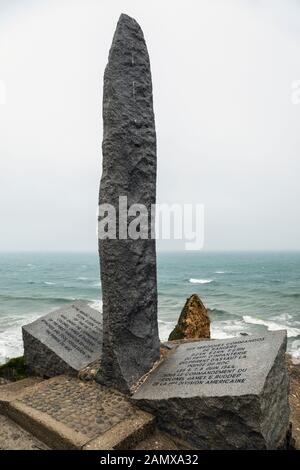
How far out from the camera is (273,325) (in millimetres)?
23656

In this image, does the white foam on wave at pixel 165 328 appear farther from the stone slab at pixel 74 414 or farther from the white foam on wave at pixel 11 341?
the stone slab at pixel 74 414

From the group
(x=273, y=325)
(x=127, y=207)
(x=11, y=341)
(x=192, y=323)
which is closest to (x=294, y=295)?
(x=273, y=325)

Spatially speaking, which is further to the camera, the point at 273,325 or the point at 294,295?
the point at 294,295

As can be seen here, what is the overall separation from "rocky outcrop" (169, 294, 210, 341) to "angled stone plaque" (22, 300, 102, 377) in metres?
2.39

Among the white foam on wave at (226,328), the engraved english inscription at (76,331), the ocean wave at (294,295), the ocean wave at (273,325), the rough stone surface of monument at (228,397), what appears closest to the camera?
the rough stone surface of monument at (228,397)

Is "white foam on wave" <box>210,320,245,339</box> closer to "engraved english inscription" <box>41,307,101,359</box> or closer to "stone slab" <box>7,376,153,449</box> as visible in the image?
"engraved english inscription" <box>41,307,101,359</box>

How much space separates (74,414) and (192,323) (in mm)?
4489

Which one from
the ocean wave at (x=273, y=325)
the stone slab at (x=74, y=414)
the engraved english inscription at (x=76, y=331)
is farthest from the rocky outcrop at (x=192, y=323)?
the ocean wave at (x=273, y=325)

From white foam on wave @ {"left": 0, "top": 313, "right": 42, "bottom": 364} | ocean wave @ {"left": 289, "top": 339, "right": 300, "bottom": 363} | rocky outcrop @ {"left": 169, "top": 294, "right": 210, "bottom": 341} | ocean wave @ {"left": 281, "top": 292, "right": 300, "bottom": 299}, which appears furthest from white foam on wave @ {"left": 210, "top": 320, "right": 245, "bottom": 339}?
ocean wave @ {"left": 281, "top": 292, "right": 300, "bottom": 299}

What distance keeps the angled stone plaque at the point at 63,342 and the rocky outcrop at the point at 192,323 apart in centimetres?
239

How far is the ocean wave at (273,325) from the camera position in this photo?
21078mm

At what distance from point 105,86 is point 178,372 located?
3885 mm

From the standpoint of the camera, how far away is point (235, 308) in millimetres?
31156

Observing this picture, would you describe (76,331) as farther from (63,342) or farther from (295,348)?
(295,348)
